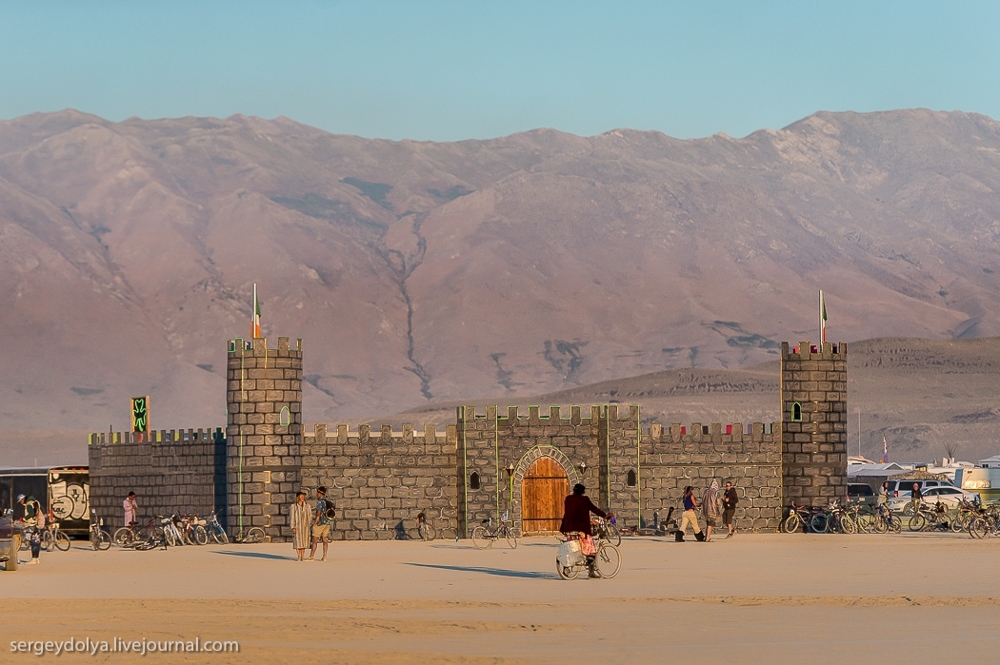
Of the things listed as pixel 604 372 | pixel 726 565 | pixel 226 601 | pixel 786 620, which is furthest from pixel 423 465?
pixel 604 372

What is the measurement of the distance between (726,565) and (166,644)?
14.2 metres

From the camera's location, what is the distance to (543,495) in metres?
41.7

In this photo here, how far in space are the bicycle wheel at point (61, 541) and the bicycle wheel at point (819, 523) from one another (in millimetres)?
18645

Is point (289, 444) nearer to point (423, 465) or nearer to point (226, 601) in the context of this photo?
point (423, 465)

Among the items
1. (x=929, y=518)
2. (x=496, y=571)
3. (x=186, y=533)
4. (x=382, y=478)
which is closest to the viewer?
(x=496, y=571)

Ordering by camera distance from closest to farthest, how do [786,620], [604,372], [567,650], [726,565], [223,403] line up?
[567,650]
[786,620]
[726,565]
[223,403]
[604,372]

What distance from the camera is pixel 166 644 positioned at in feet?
62.4

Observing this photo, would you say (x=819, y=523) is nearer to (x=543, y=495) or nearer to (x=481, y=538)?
(x=543, y=495)

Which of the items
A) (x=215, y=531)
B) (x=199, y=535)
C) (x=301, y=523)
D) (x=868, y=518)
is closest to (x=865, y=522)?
(x=868, y=518)

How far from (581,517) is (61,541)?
61.5 ft

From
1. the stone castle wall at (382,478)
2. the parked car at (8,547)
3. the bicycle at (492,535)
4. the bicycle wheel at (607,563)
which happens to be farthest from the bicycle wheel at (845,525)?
the parked car at (8,547)

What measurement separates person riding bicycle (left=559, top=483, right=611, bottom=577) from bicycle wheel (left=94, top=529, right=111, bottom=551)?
54.7 ft

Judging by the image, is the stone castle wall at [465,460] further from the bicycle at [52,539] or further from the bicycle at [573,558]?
the bicycle at [573,558]

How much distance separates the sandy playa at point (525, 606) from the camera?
60.6ft
